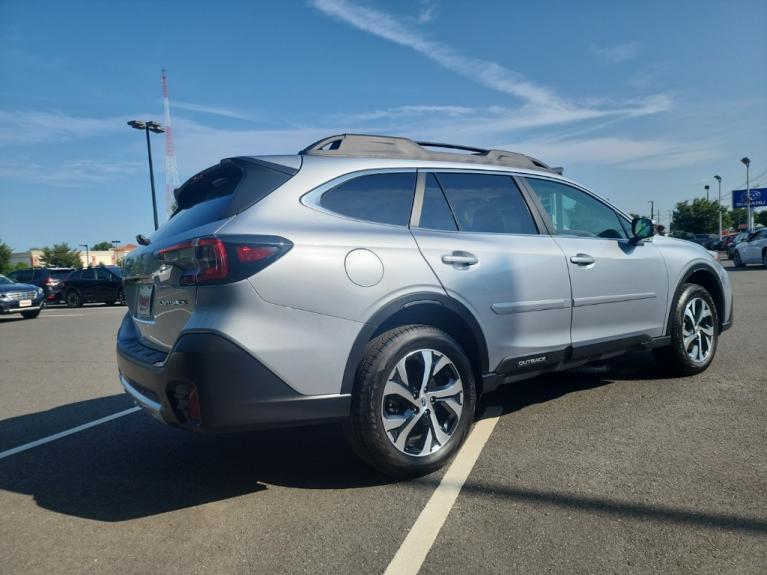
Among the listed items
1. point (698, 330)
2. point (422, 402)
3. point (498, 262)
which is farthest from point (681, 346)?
point (422, 402)

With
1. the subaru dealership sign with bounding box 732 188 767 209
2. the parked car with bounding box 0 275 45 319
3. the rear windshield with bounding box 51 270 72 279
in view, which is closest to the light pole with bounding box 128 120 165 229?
the rear windshield with bounding box 51 270 72 279

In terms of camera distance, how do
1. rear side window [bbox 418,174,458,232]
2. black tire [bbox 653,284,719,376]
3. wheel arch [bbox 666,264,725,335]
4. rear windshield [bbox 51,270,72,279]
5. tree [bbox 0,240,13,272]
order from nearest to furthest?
rear side window [bbox 418,174,458,232] < black tire [bbox 653,284,719,376] < wheel arch [bbox 666,264,725,335] < rear windshield [bbox 51,270,72,279] < tree [bbox 0,240,13,272]

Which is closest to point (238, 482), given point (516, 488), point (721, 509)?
point (516, 488)

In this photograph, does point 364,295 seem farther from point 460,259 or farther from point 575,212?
point 575,212

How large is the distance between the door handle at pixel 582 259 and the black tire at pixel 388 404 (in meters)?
1.28

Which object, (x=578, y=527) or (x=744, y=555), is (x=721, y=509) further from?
(x=578, y=527)

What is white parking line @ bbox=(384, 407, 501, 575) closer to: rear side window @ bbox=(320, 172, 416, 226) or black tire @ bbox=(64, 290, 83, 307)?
rear side window @ bbox=(320, 172, 416, 226)

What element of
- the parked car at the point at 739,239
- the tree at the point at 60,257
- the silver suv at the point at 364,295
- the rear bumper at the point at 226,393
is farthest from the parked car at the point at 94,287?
the tree at the point at 60,257

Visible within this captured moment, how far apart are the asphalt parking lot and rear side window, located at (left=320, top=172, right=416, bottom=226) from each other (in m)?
1.44

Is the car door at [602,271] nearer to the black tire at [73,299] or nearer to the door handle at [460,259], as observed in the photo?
the door handle at [460,259]

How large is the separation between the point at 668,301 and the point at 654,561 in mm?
3044

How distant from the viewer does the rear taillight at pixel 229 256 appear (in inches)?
107

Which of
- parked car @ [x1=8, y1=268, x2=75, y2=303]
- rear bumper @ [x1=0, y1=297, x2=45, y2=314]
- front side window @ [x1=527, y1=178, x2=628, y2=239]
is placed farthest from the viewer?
parked car @ [x1=8, y1=268, x2=75, y2=303]

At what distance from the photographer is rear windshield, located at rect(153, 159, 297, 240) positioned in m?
2.98
